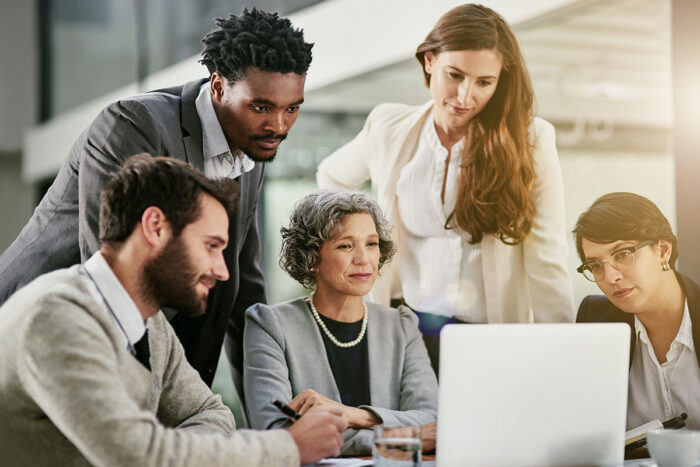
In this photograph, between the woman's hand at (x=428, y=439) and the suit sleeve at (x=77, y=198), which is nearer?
the woman's hand at (x=428, y=439)

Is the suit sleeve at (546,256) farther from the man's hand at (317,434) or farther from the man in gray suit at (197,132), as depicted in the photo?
Result: the man's hand at (317,434)

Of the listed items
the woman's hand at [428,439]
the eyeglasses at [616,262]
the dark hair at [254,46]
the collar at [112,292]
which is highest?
the dark hair at [254,46]

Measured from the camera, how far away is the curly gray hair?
8.40ft

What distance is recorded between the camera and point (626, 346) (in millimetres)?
1802

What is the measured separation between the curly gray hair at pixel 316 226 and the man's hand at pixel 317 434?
2.72 feet

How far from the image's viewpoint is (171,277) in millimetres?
1789

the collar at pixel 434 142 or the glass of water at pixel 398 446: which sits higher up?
the collar at pixel 434 142

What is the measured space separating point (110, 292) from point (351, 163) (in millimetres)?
1337

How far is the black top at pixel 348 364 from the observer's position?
8.22 ft

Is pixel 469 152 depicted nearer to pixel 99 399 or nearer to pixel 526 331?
pixel 526 331

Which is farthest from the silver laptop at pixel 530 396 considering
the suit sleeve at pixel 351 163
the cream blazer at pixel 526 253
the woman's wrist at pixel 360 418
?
the suit sleeve at pixel 351 163

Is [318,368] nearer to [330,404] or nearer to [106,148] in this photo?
[330,404]

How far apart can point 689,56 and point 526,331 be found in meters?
1.70

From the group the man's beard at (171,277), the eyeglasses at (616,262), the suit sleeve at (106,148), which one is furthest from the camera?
the eyeglasses at (616,262)
